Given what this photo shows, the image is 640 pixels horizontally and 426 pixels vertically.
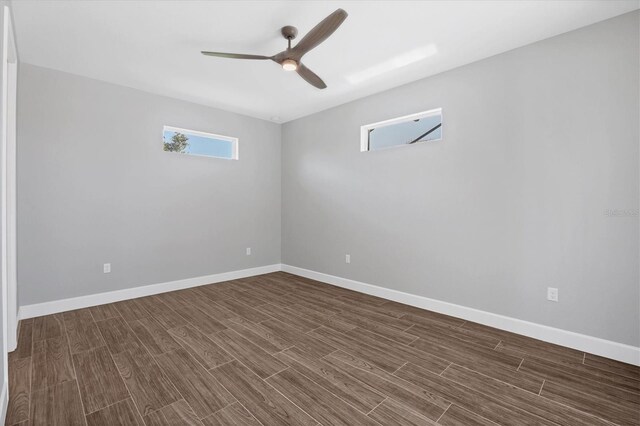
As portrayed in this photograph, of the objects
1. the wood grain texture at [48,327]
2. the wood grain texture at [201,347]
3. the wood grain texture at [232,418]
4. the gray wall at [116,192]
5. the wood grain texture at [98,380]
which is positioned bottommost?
the wood grain texture at [232,418]

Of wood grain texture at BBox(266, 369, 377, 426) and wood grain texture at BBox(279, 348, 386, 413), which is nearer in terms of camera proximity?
wood grain texture at BBox(266, 369, 377, 426)

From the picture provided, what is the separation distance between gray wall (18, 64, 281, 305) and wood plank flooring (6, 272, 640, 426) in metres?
0.60

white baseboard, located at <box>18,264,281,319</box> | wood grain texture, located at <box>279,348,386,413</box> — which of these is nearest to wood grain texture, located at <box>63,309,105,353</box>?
white baseboard, located at <box>18,264,281,319</box>

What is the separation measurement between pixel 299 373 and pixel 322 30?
2.45 metres

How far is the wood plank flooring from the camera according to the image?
A: 1.64 m

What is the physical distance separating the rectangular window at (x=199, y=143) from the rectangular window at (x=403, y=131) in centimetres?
220

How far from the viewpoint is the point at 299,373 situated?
2041 millimetres

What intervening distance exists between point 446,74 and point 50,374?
14.4ft

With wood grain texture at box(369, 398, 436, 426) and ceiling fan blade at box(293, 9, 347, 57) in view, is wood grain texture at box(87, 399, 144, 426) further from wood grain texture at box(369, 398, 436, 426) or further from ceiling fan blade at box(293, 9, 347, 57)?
ceiling fan blade at box(293, 9, 347, 57)

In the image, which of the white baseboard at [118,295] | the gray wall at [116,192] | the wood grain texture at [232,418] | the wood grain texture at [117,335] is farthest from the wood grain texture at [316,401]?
the gray wall at [116,192]

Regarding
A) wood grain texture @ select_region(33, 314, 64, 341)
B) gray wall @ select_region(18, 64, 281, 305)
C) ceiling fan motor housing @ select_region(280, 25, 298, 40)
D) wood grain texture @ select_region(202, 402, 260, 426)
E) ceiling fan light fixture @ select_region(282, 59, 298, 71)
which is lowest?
wood grain texture @ select_region(202, 402, 260, 426)

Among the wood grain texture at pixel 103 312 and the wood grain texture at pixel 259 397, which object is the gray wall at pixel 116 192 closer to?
the wood grain texture at pixel 103 312

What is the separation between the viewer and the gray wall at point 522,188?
7.43ft

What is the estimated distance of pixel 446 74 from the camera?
3195 mm
